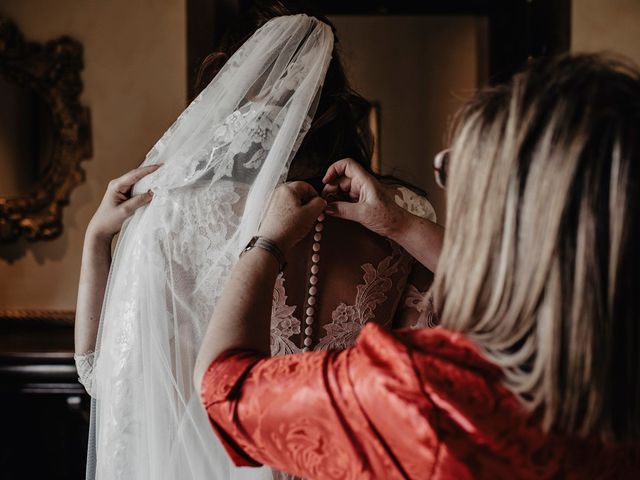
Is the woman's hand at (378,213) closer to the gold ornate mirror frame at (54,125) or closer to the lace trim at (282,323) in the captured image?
the lace trim at (282,323)

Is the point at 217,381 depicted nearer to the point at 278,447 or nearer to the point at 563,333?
the point at 278,447

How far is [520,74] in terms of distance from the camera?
2.00ft

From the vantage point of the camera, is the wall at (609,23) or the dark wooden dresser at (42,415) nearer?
the dark wooden dresser at (42,415)

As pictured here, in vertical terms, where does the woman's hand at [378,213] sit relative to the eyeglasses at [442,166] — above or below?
below

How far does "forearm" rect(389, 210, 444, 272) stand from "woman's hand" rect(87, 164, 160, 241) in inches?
15.5

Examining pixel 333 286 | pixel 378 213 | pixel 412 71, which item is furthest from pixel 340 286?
pixel 412 71

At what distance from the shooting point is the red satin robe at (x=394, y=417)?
564 millimetres

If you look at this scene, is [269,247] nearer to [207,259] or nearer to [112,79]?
[207,259]

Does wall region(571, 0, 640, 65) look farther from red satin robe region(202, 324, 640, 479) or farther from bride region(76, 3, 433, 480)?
red satin robe region(202, 324, 640, 479)

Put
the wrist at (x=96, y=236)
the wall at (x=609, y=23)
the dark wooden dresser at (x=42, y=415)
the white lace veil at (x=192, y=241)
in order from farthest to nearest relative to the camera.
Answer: the wall at (x=609, y=23), the dark wooden dresser at (x=42, y=415), the wrist at (x=96, y=236), the white lace veil at (x=192, y=241)

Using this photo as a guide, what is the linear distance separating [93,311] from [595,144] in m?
0.87

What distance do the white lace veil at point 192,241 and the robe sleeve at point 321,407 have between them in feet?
0.92

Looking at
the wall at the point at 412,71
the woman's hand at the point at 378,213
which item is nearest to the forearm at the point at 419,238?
the woman's hand at the point at 378,213

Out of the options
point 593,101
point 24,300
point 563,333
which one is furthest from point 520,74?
point 24,300
